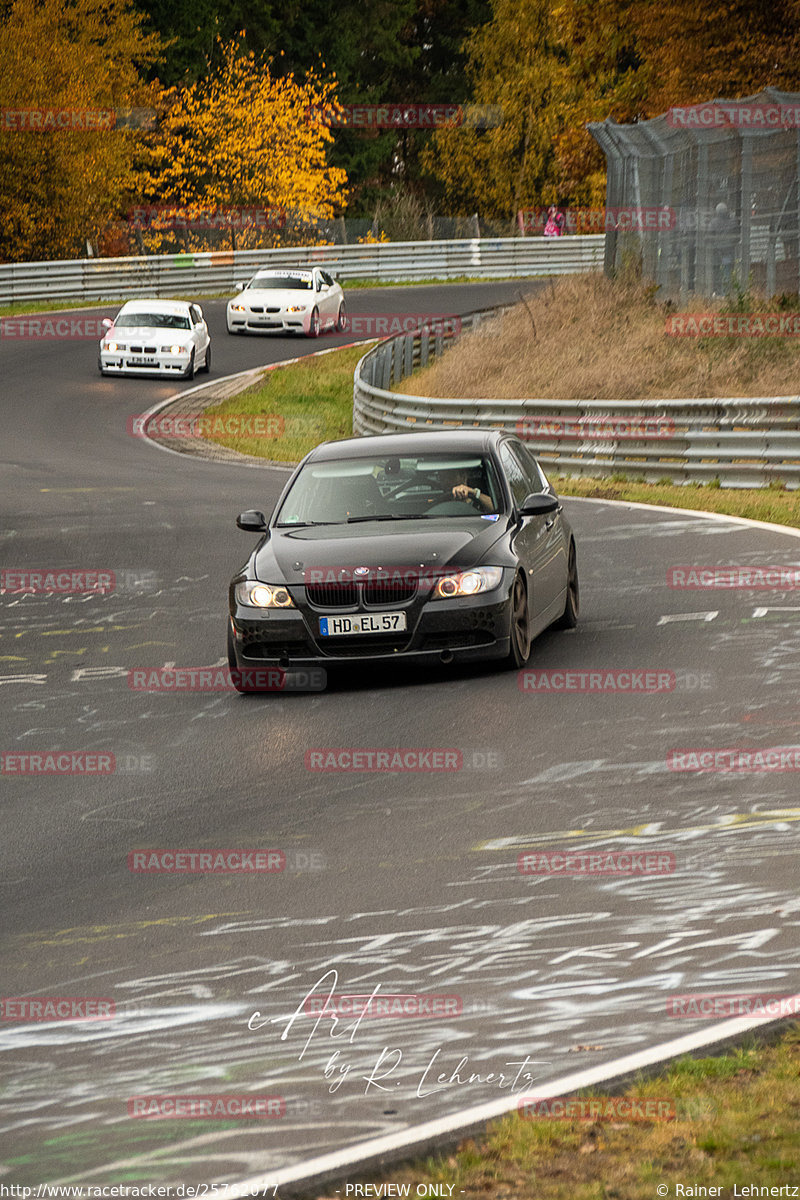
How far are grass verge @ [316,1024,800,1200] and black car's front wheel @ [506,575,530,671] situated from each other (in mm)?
6134

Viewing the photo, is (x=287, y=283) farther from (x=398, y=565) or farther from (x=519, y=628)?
(x=398, y=565)

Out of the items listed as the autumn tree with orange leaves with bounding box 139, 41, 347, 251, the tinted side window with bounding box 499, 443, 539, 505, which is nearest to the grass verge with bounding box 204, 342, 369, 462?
the tinted side window with bounding box 499, 443, 539, 505

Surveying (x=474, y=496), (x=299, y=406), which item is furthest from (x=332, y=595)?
(x=299, y=406)

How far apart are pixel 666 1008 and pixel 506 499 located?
21.4 feet

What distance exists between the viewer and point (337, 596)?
10.4m

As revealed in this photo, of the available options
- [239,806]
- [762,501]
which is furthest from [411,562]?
[762,501]

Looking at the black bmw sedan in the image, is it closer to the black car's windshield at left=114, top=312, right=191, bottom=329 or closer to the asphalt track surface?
the asphalt track surface

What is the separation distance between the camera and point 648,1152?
4.12 m

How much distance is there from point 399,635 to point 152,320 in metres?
27.2

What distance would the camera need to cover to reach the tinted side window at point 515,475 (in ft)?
38.4

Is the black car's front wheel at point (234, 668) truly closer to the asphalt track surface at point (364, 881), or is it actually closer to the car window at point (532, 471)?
the asphalt track surface at point (364, 881)

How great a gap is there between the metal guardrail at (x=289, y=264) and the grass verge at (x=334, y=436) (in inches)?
465

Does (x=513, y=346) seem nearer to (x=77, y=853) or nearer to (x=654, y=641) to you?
(x=654, y=641)

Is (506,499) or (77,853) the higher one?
(506,499)
